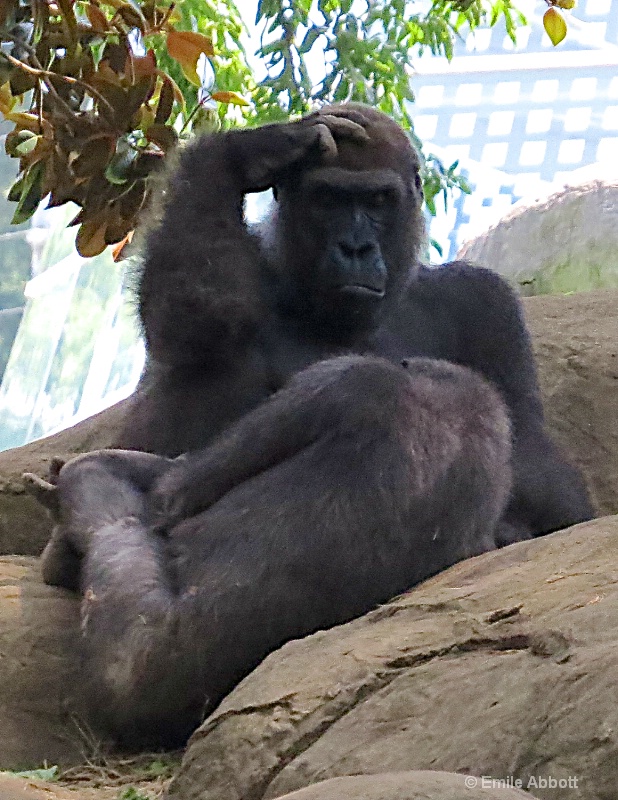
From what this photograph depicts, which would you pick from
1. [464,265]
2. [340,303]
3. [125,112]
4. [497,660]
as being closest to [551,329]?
[464,265]

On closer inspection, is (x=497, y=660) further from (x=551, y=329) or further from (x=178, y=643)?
(x=551, y=329)

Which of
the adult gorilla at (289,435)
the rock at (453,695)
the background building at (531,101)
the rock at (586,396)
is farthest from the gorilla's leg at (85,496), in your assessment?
the background building at (531,101)

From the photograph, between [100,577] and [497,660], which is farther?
[100,577]

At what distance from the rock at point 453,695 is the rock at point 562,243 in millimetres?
3563

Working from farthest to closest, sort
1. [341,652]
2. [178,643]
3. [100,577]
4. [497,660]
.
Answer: [100,577] < [178,643] < [341,652] < [497,660]

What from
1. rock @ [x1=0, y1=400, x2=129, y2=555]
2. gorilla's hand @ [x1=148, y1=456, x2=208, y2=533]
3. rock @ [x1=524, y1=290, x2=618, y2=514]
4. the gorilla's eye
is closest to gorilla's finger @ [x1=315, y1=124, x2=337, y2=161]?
the gorilla's eye

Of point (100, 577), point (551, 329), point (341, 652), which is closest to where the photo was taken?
point (341, 652)

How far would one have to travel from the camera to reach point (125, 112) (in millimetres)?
2607

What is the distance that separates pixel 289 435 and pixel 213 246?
50cm

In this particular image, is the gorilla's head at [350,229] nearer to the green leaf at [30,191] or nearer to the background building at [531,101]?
the green leaf at [30,191]

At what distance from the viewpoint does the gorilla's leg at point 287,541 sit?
208 cm

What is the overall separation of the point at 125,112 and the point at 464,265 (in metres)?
0.88

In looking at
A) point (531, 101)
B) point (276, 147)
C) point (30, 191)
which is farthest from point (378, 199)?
point (531, 101)

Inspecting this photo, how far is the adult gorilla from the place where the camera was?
2096mm
